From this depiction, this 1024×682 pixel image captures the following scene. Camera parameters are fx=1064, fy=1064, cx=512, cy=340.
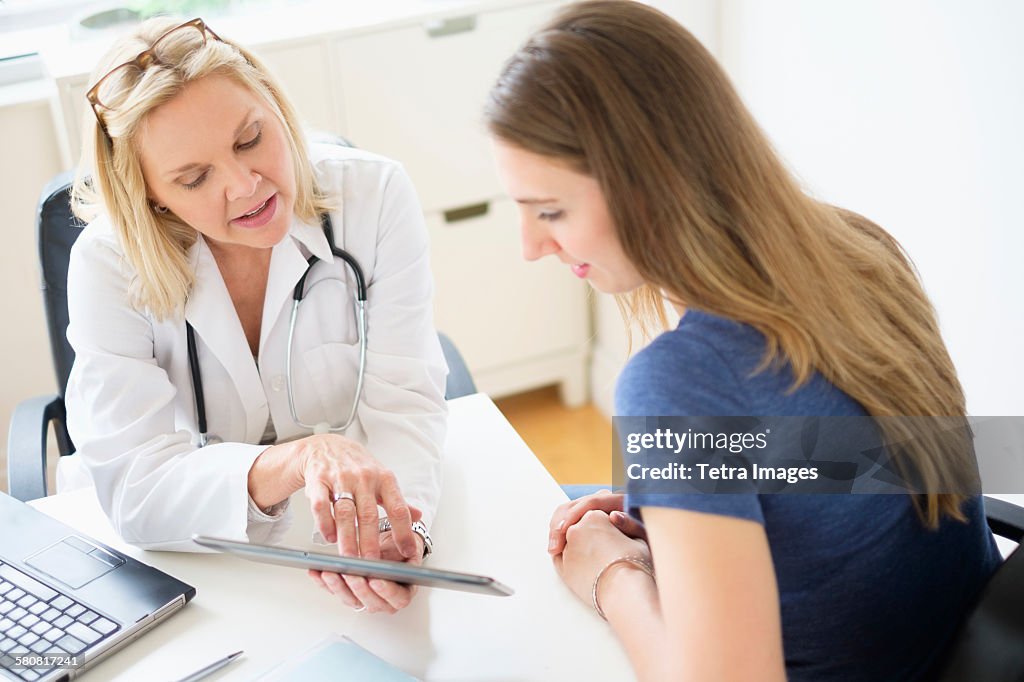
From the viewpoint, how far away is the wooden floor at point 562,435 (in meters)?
2.85

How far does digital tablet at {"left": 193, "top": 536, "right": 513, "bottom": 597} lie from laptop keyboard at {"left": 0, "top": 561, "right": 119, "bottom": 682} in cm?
20

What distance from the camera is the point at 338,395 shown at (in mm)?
1553

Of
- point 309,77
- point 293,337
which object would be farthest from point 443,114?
point 293,337

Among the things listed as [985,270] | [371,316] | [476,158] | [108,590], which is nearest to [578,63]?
[371,316]

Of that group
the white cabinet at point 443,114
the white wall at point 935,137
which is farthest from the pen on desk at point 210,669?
the white cabinet at point 443,114

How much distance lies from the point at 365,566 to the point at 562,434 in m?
2.05

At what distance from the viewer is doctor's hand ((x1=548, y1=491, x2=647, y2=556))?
1192 mm

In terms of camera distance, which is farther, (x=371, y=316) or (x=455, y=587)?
(x=371, y=316)

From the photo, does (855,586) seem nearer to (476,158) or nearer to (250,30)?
(476,158)

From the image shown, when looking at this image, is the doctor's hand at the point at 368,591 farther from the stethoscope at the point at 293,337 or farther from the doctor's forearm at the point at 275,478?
the stethoscope at the point at 293,337

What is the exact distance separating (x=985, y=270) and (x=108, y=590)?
1418 millimetres

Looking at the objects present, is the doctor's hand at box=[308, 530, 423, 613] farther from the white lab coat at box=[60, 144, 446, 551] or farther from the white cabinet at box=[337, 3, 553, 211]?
the white cabinet at box=[337, 3, 553, 211]

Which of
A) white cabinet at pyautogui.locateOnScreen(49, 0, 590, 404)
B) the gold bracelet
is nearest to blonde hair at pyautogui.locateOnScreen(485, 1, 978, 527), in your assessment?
the gold bracelet

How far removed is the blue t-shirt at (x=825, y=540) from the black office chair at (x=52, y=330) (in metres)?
0.70
